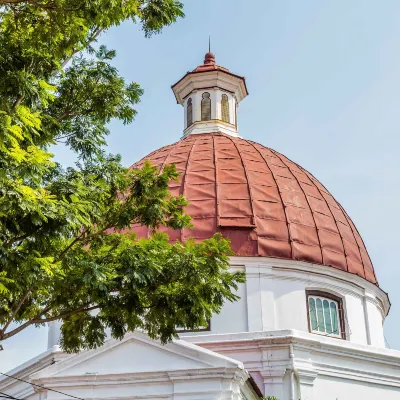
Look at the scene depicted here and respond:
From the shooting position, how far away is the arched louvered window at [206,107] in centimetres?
2694

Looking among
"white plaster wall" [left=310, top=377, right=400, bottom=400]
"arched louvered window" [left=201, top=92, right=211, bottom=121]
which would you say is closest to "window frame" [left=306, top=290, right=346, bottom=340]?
"white plaster wall" [left=310, top=377, right=400, bottom=400]

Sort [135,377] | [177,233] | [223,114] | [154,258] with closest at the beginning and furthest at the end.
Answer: [154,258] < [135,377] < [177,233] < [223,114]

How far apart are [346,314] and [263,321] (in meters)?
2.52

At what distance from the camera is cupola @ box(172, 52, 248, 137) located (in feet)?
87.4

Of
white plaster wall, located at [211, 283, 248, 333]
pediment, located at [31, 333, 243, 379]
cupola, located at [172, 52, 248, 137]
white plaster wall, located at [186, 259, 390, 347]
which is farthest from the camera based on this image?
cupola, located at [172, 52, 248, 137]

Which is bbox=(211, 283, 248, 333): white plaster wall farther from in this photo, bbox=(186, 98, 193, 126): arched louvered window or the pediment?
bbox=(186, 98, 193, 126): arched louvered window

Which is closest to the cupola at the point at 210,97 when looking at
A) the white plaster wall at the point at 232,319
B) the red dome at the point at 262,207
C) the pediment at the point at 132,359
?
the red dome at the point at 262,207

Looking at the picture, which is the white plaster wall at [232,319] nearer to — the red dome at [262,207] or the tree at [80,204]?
the red dome at [262,207]

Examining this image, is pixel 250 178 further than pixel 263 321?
Yes

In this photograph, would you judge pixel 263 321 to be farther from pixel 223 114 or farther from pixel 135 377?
pixel 223 114

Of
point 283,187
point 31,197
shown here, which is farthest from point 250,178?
point 31,197

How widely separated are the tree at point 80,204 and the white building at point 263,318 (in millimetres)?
4164

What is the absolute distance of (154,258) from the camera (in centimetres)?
976

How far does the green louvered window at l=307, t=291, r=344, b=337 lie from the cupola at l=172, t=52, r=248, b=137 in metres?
8.77
